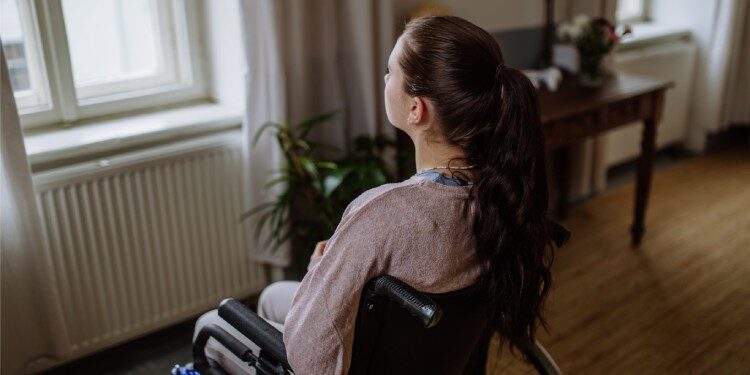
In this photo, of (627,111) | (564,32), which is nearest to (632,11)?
(564,32)

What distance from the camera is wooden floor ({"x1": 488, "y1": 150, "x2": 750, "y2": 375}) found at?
7.66 feet

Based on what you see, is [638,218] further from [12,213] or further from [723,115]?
[12,213]

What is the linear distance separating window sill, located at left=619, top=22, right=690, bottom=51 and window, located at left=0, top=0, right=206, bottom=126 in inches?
90.5

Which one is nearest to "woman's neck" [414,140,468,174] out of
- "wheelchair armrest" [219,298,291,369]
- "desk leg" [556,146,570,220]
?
"wheelchair armrest" [219,298,291,369]

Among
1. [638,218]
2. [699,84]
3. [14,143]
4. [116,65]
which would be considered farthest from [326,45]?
[699,84]

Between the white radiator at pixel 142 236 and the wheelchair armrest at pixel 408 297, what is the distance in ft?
4.01

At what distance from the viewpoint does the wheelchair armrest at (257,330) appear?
1303 millimetres

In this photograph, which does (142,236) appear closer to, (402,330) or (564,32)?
(402,330)

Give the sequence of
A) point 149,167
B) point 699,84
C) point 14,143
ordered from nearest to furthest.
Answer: point 14,143, point 149,167, point 699,84

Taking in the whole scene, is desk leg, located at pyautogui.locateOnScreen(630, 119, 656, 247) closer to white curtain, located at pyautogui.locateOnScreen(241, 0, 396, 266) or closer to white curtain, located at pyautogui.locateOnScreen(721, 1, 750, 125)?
white curtain, located at pyautogui.locateOnScreen(241, 0, 396, 266)

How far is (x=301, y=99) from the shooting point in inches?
95.9

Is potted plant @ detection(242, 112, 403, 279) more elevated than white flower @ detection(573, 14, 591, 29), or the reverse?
white flower @ detection(573, 14, 591, 29)

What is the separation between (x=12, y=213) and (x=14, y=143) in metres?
0.19

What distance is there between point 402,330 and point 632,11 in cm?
350
